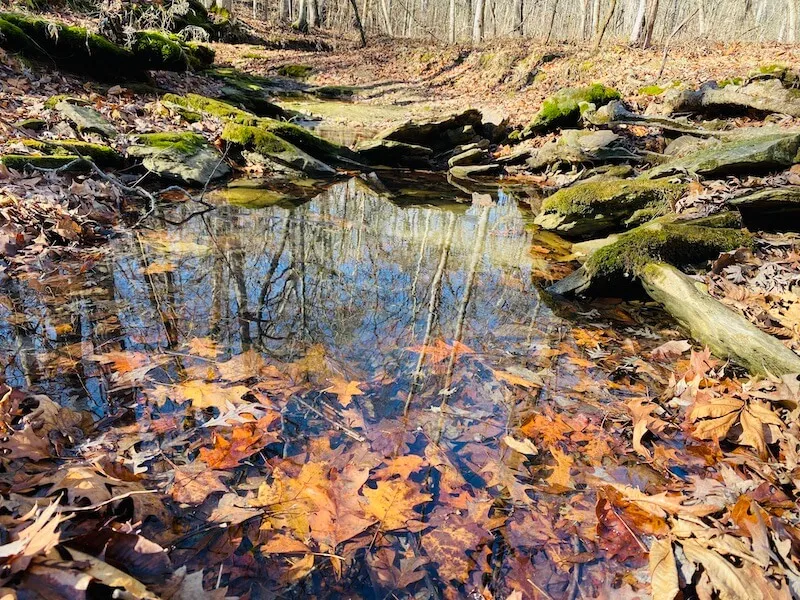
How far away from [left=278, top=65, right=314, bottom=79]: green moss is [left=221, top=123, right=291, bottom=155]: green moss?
14361 mm

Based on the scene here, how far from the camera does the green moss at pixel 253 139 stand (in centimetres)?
870

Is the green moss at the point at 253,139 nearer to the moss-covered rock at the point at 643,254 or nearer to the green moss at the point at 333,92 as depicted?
the moss-covered rock at the point at 643,254

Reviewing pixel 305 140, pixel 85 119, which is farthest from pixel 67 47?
pixel 305 140

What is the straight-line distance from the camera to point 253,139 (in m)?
8.72

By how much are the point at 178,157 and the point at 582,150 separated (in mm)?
7723

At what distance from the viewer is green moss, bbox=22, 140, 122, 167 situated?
590cm

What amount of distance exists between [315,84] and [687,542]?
72.4ft

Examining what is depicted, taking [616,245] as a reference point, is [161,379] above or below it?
below

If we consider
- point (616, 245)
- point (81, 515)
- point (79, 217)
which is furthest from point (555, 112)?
point (81, 515)

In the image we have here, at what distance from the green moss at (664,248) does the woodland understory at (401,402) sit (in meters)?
0.02

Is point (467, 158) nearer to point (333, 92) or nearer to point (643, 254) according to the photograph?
point (643, 254)

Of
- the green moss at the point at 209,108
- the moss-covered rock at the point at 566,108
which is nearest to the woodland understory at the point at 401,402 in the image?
the green moss at the point at 209,108

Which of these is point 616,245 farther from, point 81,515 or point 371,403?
point 81,515

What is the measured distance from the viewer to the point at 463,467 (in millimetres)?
2311
